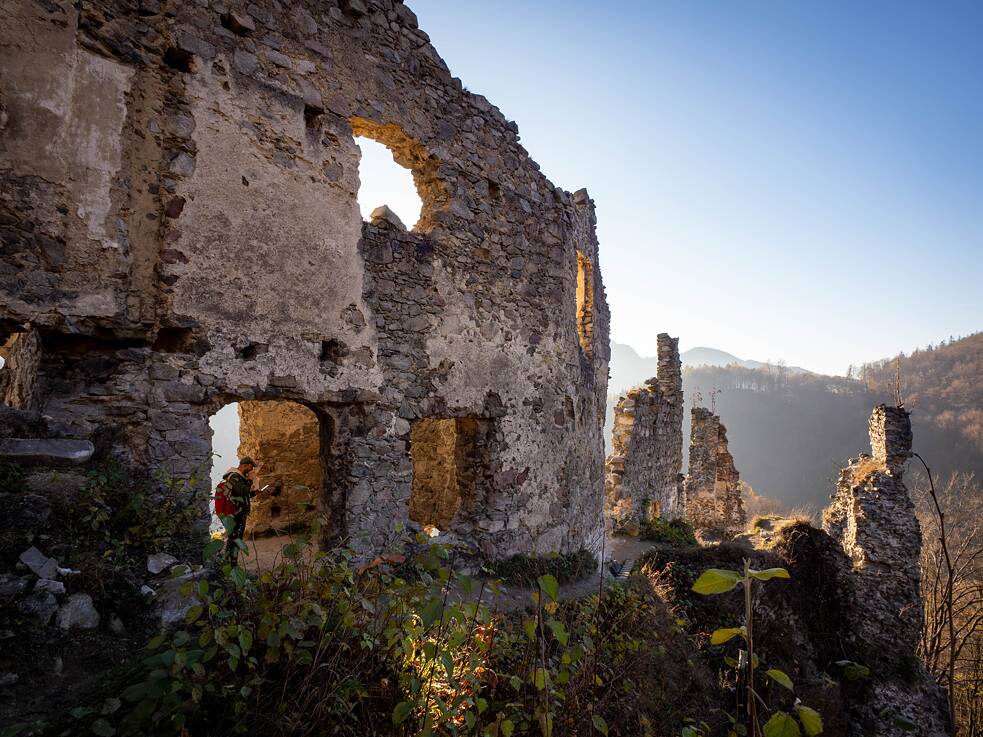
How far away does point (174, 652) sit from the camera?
6.57 feet

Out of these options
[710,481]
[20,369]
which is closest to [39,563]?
[20,369]

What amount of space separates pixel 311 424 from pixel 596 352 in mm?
5055

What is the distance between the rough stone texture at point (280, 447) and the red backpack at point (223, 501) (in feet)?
10.7

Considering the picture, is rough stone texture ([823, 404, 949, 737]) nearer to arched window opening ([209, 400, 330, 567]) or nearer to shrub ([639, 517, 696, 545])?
shrub ([639, 517, 696, 545])

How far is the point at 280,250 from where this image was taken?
4.83m

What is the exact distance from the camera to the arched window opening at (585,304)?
897 centimetres

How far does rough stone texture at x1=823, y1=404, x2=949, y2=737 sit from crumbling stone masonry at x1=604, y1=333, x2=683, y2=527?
427cm

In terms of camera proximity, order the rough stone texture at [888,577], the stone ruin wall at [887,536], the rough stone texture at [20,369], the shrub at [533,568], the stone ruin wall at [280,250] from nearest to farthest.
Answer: the stone ruin wall at [280,250] < the rough stone texture at [20,369] < the shrub at [533,568] < the rough stone texture at [888,577] < the stone ruin wall at [887,536]

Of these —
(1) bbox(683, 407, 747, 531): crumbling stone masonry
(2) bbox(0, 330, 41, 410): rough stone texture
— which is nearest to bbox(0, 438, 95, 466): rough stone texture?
(2) bbox(0, 330, 41, 410): rough stone texture

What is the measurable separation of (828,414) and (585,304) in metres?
70.6

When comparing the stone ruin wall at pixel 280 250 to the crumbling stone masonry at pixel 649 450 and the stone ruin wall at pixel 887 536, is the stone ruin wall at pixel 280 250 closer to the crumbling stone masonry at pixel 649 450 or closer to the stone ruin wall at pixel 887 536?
the crumbling stone masonry at pixel 649 450

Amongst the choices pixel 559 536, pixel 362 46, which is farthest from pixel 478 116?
pixel 559 536

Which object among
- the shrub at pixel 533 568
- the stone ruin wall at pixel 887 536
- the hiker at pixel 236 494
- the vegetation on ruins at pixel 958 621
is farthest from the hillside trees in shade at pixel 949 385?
the hiker at pixel 236 494

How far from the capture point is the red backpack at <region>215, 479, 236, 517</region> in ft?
14.7
